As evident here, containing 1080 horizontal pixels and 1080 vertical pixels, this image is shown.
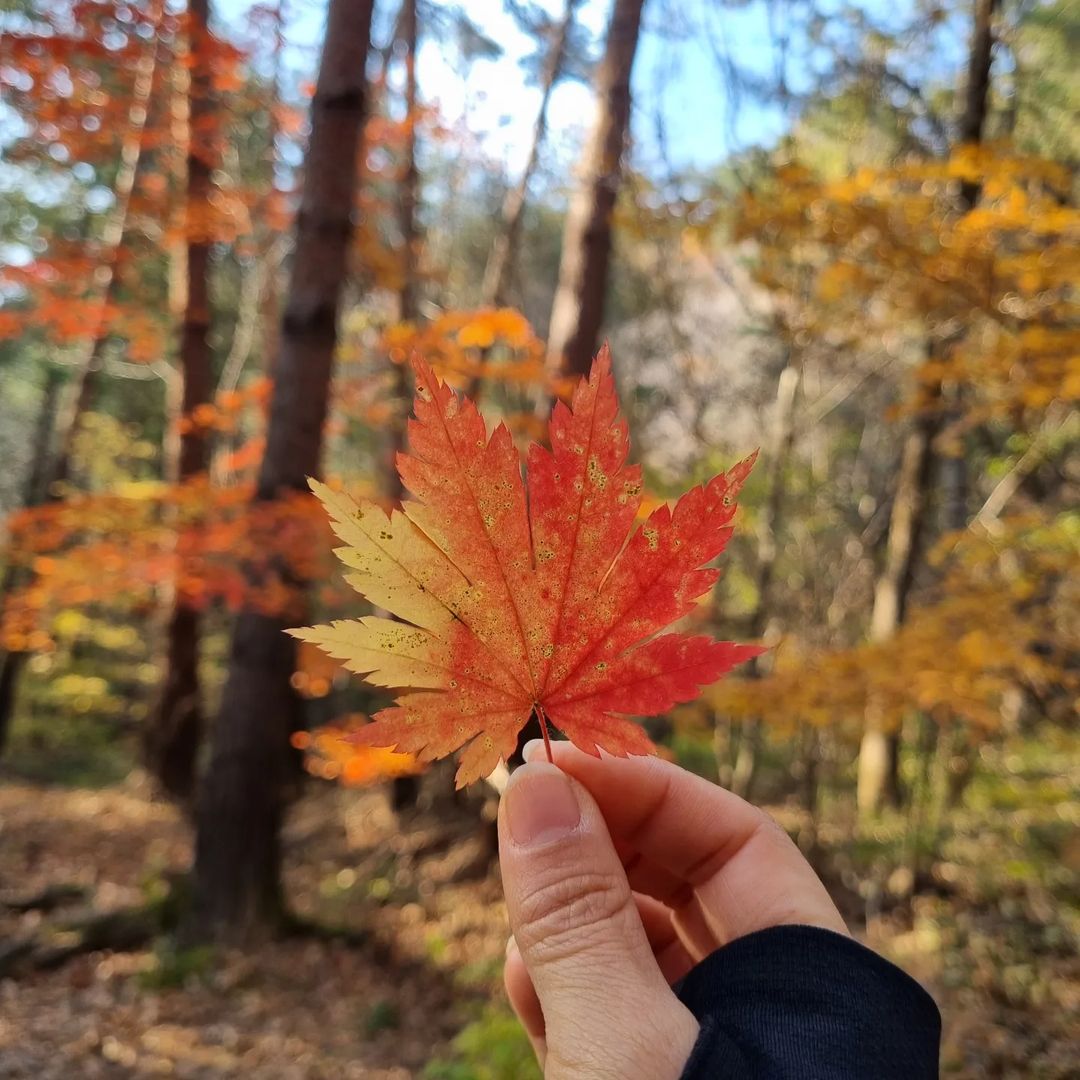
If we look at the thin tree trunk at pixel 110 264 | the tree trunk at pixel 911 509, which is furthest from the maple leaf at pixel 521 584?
the thin tree trunk at pixel 110 264

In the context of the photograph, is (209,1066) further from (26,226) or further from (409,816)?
(26,226)

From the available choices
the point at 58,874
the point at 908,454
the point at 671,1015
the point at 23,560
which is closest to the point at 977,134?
the point at 908,454

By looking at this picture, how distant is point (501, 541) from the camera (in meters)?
0.94

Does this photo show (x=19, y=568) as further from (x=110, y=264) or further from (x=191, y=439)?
(x=110, y=264)

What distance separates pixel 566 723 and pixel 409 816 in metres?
8.26

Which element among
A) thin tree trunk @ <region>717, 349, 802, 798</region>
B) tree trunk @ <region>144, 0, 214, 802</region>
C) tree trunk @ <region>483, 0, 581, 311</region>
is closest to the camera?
Answer: tree trunk @ <region>483, 0, 581, 311</region>

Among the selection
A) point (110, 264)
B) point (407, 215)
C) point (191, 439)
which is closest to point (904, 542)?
point (407, 215)

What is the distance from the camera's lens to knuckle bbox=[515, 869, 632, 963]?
1.08 m

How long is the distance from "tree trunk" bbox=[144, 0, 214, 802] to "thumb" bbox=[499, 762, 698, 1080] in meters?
→ 8.07

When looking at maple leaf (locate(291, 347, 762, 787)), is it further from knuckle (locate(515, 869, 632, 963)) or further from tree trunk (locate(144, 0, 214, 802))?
tree trunk (locate(144, 0, 214, 802))

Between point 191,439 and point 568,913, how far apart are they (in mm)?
8815

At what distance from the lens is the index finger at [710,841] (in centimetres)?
127

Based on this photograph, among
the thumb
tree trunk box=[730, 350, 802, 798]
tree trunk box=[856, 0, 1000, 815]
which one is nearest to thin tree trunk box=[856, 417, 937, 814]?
tree trunk box=[856, 0, 1000, 815]

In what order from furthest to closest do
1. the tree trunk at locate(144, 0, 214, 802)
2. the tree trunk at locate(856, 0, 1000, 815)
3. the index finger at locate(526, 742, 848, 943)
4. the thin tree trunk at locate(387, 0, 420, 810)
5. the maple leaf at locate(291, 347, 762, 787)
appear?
the tree trunk at locate(144, 0, 214, 802) < the thin tree trunk at locate(387, 0, 420, 810) < the tree trunk at locate(856, 0, 1000, 815) < the index finger at locate(526, 742, 848, 943) < the maple leaf at locate(291, 347, 762, 787)
